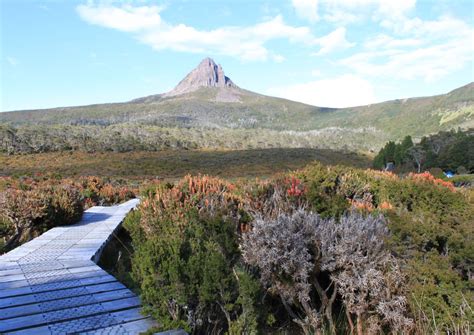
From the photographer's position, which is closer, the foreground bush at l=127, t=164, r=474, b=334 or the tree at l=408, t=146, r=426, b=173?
the foreground bush at l=127, t=164, r=474, b=334

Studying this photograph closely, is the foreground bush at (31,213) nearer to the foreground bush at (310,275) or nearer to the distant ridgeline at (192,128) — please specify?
the foreground bush at (310,275)

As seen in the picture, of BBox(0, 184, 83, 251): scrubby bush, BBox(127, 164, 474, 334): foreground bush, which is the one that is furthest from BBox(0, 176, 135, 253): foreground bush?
BBox(127, 164, 474, 334): foreground bush

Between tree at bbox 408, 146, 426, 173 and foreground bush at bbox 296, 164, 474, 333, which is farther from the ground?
foreground bush at bbox 296, 164, 474, 333

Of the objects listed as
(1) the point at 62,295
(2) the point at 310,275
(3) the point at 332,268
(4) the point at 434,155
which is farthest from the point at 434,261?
(4) the point at 434,155

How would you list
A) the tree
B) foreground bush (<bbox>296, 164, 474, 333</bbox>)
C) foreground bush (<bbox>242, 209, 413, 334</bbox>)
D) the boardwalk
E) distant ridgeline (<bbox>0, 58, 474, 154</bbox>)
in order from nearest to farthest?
1. the boardwalk
2. foreground bush (<bbox>296, 164, 474, 333</bbox>)
3. foreground bush (<bbox>242, 209, 413, 334</bbox>)
4. the tree
5. distant ridgeline (<bbox>0, 58, 474, 154</bbox>)

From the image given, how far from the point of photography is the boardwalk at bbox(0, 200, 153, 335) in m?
2.84

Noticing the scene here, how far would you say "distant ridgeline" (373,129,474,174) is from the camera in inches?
1973

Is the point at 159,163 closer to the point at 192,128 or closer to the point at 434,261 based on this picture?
the point at 434,261

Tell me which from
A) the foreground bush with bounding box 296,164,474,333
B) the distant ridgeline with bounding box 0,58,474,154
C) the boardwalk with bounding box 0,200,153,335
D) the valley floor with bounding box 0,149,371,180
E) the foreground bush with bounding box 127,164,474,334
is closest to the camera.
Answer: the boardwalk with bounding box 0,200,153,335

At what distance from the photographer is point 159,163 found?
47.9m

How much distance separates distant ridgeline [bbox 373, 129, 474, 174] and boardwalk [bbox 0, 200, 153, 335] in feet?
151

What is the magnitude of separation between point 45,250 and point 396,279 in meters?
4.57

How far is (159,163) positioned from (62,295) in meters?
45.2

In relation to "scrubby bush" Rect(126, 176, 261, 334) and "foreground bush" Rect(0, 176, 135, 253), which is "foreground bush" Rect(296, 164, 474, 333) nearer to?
"scrubby bush" Rect(126, 176, 261, 334)
